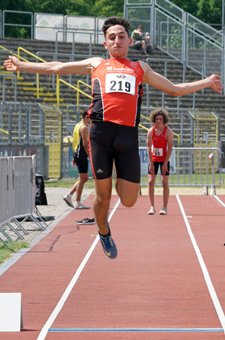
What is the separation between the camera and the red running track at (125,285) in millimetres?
5309

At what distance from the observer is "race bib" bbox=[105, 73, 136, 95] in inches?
225

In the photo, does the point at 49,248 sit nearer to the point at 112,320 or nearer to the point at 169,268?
the point at 169,268

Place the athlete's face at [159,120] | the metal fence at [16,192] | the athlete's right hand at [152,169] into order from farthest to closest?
the athlete's right hand at [152,169], the athlete's face at [159,120], the metal fence at [16,192]

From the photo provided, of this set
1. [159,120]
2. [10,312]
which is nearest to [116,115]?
[10,312]

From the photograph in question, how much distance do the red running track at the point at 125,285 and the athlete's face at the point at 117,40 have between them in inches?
94.6

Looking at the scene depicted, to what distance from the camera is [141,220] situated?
13.1 m

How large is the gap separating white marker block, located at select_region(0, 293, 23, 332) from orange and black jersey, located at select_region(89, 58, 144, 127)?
1.76 meters

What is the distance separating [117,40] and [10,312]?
2564 mm

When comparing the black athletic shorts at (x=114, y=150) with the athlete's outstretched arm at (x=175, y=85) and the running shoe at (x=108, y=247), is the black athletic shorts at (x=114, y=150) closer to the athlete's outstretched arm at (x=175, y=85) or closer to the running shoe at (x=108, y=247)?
the athlete's outstretched arm at (x=175, y=85)

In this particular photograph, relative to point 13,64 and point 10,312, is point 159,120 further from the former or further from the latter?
point 10,312

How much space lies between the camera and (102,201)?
19.4ft

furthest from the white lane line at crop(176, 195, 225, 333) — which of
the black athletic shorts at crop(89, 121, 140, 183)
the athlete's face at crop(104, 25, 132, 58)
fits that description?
the athlete's face at crop(104, 25, 132, 58)

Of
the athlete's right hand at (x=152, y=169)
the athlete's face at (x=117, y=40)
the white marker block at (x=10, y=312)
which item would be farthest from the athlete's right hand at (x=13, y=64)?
the athlete's right hand at (x=152, y=169)

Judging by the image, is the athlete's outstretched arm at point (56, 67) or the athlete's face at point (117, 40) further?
the athlete's outstretched arm at point (56, 67)
